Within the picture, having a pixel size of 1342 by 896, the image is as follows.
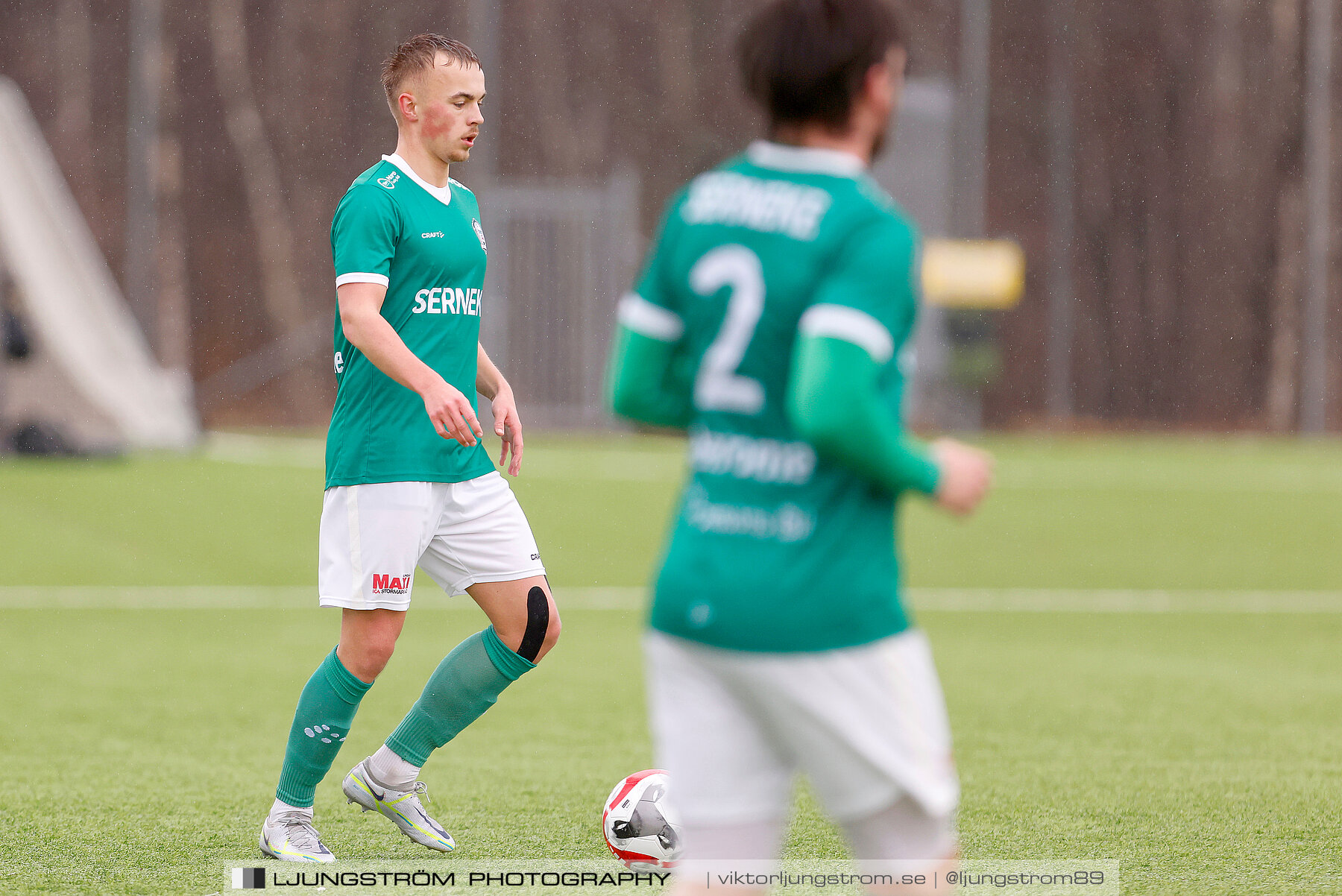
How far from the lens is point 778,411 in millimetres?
2250

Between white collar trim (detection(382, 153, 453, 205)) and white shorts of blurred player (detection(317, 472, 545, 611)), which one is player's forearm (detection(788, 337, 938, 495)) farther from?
white collar trim (detection(382, 153, 453, 205))

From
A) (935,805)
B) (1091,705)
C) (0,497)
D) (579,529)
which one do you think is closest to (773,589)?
(935,805)

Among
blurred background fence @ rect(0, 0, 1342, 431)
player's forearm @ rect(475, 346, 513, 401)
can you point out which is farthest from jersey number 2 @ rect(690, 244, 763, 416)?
blurred background fence @ rect(0, 0, 1342, 431)

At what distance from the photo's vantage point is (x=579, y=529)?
1266 centimetres

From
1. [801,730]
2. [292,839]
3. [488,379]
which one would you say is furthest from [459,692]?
[801,730]

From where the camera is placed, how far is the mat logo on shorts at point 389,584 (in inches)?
151

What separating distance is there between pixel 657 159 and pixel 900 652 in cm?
2317

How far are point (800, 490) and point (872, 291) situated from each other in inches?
11.4

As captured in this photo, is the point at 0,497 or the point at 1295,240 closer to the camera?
the point at 0,497

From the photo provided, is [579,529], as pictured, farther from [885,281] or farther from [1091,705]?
[885,281]

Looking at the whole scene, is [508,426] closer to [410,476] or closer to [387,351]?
[410,476]

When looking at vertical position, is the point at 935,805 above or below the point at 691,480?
below

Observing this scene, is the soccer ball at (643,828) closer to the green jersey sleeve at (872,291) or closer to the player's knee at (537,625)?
the player's knee at (537,625)

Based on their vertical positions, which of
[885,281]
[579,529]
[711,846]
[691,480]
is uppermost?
[885,281]
